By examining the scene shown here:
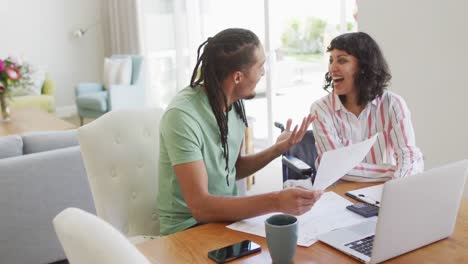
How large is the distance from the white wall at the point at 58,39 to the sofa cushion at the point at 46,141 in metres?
4.51

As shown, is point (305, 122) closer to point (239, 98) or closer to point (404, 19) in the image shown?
point (239, 98)

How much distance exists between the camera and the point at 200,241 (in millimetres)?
1106

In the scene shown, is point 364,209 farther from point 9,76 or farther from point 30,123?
point 30,123

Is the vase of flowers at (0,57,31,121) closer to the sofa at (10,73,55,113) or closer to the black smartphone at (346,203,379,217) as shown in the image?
the sofa at (10,73,55,113)

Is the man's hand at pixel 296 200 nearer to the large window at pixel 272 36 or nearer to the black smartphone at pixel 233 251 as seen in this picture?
the black smartphone at pixel 233 251

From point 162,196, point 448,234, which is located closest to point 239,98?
point 162,196

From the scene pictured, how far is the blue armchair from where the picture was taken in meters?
5.56

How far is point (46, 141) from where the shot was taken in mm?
2393

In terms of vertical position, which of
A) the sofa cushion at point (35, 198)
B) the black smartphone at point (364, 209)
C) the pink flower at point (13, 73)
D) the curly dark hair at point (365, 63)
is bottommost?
the sofa cushion at point (35, 198)

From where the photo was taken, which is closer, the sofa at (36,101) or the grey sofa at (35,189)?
the grey sofa at (35,189)

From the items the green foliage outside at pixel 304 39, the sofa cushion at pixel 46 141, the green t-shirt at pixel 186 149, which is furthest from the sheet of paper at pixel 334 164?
the green foliage outside at pixel 304 39

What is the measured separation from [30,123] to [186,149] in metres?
3.05

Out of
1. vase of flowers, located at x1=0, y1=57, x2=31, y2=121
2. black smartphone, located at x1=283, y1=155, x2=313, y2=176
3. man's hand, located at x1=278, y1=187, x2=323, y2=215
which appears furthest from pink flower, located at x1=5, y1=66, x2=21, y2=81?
man's hand, located at x1=278, y1=187, x2=323, y2=215

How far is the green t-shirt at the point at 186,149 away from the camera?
129 cm
